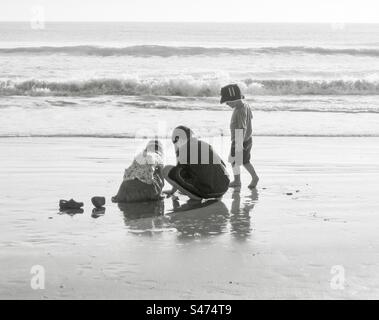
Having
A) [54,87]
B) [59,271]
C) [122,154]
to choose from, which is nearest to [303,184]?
[122,154]

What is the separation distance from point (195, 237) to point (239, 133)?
10.7 ft

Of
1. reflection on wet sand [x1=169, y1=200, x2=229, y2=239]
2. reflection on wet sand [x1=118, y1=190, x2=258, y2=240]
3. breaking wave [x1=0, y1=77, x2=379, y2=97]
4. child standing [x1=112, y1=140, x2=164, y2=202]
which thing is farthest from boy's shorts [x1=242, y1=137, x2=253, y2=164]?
breaking wave [x1=0, y1=77, x2=379, y2=97]

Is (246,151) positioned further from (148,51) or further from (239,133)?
(148,51)

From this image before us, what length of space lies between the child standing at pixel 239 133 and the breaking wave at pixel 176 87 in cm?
1939

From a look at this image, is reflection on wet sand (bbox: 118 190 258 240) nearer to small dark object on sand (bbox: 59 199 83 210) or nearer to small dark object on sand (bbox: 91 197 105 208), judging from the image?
small dark object on sand (bbox: 91 197 105 208)

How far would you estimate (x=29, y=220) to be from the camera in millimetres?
7863

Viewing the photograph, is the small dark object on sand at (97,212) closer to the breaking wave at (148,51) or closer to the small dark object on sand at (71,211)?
the small dark object on sand at (71,211)

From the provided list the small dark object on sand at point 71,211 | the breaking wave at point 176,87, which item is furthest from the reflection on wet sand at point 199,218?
the breaking wave at point 176,87

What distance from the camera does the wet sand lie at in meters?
5.51

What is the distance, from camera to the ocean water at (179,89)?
59.6 ft

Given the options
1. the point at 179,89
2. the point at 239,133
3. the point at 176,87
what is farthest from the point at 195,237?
the point at 176,87

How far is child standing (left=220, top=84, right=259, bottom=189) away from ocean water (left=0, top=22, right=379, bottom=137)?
636 cm
